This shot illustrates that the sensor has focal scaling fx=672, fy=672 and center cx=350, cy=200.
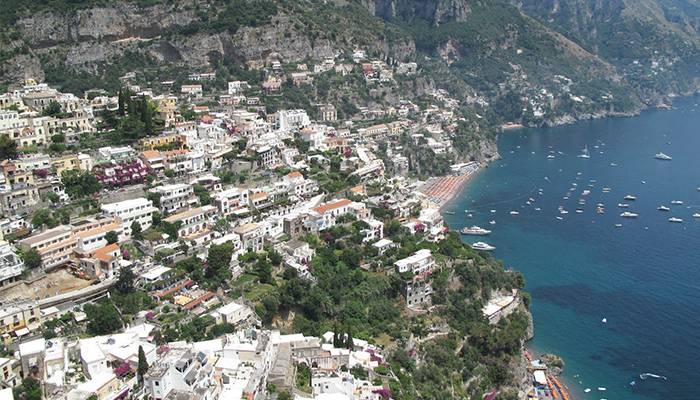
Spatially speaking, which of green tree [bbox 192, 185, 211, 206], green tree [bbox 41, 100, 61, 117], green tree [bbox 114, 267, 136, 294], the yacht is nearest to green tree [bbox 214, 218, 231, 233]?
green tree [bbox 192, 185, 211, 206]

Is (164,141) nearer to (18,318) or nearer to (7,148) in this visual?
(7,148)

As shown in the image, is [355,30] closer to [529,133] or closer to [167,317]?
[529,133]

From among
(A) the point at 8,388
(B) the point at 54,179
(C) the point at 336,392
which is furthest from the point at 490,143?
(A) the point at 8,388

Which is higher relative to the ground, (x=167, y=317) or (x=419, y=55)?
(x=419, y=55)

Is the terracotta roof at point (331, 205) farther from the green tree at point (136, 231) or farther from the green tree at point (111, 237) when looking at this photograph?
the green tree at point (111, 237)

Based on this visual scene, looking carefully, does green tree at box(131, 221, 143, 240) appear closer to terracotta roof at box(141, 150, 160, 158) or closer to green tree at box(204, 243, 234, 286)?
green tree at box(204, 243, 234, 286)

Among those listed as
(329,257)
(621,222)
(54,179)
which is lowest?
(621,222)
